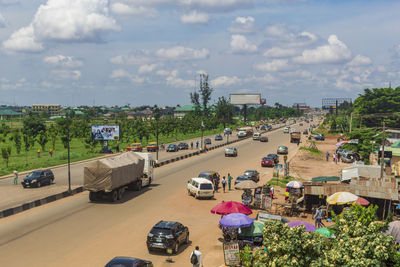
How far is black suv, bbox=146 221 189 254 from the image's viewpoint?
16.2 meters

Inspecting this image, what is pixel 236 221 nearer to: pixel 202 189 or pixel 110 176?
pixel 202 189

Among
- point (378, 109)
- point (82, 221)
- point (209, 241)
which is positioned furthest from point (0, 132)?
point (378, 109)

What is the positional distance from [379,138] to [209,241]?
43.6 meters

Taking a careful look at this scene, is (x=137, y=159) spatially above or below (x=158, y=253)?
above

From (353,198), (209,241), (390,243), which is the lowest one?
(209,241)

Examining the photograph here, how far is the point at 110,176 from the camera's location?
24531 millimetres

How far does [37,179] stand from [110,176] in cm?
1010

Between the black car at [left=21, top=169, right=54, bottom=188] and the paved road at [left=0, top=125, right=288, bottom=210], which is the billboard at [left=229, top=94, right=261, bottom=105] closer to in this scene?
the paved road at [left=0, top=125, right=288, bottom=210]

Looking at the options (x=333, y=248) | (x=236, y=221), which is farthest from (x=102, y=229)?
(x=333, y=248)

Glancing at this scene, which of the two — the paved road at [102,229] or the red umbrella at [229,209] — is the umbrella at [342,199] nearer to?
the red umbrella at [229,209]

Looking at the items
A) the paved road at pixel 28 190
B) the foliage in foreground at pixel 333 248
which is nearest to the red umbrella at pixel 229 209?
the foliage in foreground at pixel 333 248

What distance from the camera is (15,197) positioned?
1068 inches

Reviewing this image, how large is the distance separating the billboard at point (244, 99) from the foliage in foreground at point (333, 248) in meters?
153

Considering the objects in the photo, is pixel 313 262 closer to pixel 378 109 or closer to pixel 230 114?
pixel 378 109
